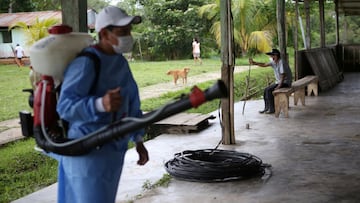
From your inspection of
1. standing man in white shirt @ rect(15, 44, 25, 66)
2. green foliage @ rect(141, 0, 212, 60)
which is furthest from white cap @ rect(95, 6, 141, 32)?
green foliage @ rect(141, 0, 212, 60)

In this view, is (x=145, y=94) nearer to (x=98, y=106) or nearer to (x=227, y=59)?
(x=227, y=59)

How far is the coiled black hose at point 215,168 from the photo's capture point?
567cm

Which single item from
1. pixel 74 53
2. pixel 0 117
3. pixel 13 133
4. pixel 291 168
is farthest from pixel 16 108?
pixel 74 53

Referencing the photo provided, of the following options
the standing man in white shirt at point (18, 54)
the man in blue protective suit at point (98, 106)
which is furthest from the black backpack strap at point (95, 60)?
the standing man in white shirt at point (18, 54)

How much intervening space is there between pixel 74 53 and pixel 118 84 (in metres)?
0.30

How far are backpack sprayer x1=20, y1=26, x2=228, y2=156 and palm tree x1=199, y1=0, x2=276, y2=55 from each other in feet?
72.5

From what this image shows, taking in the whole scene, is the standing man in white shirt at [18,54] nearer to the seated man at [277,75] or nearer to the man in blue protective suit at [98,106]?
the seated man at [277,75]

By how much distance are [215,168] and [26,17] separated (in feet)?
68.2

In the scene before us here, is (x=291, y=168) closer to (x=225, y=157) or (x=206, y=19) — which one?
(x=225, y=157)

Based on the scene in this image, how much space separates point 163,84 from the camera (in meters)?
16.8

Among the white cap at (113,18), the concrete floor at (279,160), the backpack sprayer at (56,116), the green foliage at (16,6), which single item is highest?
the green foliage at (16,6)

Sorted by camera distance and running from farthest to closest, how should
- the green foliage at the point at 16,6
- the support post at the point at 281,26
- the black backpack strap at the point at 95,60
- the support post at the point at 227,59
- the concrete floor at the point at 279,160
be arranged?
the green foliage at the point at 16,6 → the support post at the point at 281,26 → the support post at the point at 227,59 → the concrete floor at the point at 279,160 → the black backpack strap at the point at 95,60

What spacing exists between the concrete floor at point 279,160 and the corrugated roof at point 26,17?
49.5ft

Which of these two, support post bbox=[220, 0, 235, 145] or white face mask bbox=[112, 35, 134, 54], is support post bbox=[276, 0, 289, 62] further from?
white face mask bbox=[112, 35, 134, 54]
